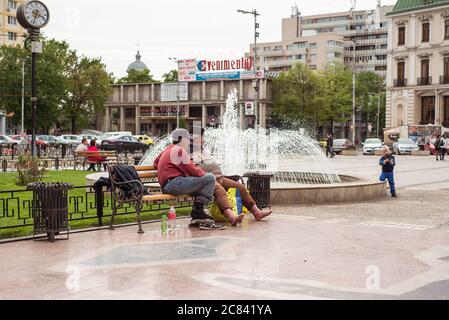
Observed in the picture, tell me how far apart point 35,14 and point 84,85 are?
55.3 m

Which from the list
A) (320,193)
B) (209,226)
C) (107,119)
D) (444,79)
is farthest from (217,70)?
(209,226)

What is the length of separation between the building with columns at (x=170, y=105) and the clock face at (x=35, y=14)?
58624 millimetres

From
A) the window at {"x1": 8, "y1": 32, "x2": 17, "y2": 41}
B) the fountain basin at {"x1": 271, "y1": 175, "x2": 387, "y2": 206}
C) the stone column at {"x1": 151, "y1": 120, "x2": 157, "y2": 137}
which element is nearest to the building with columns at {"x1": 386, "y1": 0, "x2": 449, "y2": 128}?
the stone column at {"x1": 151, "y1": 120, "x2": 157, "y2": 137}

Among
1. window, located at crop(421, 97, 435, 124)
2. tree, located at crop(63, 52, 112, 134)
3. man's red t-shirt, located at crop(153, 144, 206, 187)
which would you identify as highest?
tree, located at crop(63, 52, 112, 134)

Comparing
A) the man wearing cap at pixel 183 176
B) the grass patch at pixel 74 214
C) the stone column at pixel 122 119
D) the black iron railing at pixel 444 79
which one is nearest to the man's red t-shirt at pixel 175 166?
the man wearing cap at pixel 183 176

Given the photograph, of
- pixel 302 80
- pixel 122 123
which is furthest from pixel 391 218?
pixel 122 123

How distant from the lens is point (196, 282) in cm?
639

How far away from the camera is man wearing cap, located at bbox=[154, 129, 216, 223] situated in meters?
9.97

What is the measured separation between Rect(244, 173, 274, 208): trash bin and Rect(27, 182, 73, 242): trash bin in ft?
13.7

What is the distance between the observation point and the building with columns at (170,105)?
7650 cm

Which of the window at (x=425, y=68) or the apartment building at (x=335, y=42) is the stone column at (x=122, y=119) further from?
the window at (x=425, y=68)

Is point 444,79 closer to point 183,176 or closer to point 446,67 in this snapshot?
point 446,67

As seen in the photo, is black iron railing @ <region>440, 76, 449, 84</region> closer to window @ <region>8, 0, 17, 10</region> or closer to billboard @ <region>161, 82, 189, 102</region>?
billboard @ <region>161, 82, 189, 102</region>
